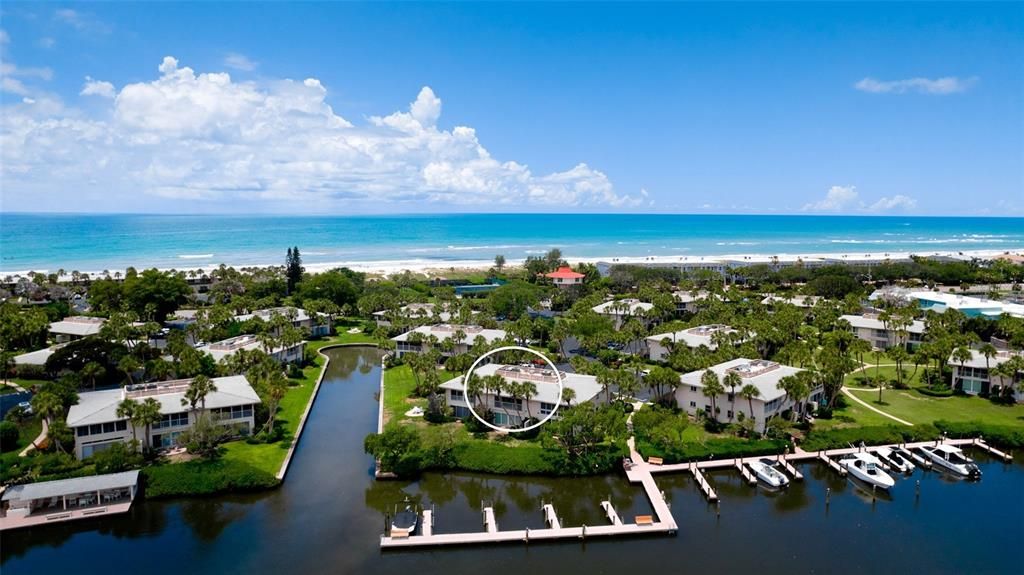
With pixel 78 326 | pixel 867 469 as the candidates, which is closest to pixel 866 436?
pixel 867 469

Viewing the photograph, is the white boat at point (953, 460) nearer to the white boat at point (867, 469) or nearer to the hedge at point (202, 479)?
the white boat at point (867, 469)

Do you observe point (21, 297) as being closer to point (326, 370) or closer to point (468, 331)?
point (326, 370)

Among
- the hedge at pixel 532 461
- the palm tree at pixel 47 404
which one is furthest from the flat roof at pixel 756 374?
the palm tree at pixel 47 404

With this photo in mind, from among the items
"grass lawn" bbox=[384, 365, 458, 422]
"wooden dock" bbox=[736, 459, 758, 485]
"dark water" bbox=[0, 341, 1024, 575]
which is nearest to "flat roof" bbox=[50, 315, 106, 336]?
"grass lawn" bbox=[384, 365, 458, 422]

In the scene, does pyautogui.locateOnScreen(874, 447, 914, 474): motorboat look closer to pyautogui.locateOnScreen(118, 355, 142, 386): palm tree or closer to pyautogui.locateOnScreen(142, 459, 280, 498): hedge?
pyautogui.locateOnScreen(142, 459, 280, 498): hedge

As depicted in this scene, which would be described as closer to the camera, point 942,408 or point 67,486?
point 67,486

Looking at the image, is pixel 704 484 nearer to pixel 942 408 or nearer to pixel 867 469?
pixel 867 469
